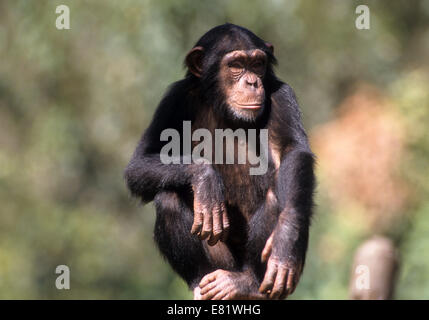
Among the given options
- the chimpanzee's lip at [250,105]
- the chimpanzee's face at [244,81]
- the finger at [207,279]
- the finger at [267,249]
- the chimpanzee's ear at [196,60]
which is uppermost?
the chimpanzee's ear at [196,60]

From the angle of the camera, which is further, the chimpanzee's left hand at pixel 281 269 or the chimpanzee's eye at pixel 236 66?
the chimpanzee's eye at pixel 236 66

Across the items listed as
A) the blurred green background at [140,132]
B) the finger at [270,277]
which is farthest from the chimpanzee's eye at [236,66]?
the blurred green background at [140,132]

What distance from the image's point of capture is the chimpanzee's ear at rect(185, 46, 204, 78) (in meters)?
4.74

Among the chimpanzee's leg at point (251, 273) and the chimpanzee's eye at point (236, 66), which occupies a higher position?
the chimpanzee's eye at point (236, 66)

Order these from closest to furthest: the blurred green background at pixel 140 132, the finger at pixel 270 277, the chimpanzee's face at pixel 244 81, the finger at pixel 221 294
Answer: the finger at pixel 270 277, the finger at pixel 221 294, the chimpanzee's face at pixel 244 81, the blurred green background at pixel 140 132

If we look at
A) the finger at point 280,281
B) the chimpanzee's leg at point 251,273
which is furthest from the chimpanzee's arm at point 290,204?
the chimpanzee's leg at point 251,273

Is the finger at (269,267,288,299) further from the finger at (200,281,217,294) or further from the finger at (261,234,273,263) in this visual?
the finger at (200,281,217,294)

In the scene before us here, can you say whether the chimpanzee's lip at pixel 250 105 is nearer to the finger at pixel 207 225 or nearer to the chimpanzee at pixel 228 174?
the chimpanzee at pixel 228 174

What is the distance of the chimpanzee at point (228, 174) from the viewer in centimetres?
438

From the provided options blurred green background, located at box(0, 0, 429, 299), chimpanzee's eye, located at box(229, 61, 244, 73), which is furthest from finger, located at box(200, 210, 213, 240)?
blurred green background, located at box(0, 0, 429, 299)

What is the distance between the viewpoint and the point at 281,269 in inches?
159

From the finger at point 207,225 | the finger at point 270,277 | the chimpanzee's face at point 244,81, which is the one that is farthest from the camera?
the chimpanzee's face at point 244,81

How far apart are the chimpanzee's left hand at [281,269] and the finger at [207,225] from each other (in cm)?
40

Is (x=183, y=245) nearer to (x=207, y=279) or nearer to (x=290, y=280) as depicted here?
(x=207, y=279)
